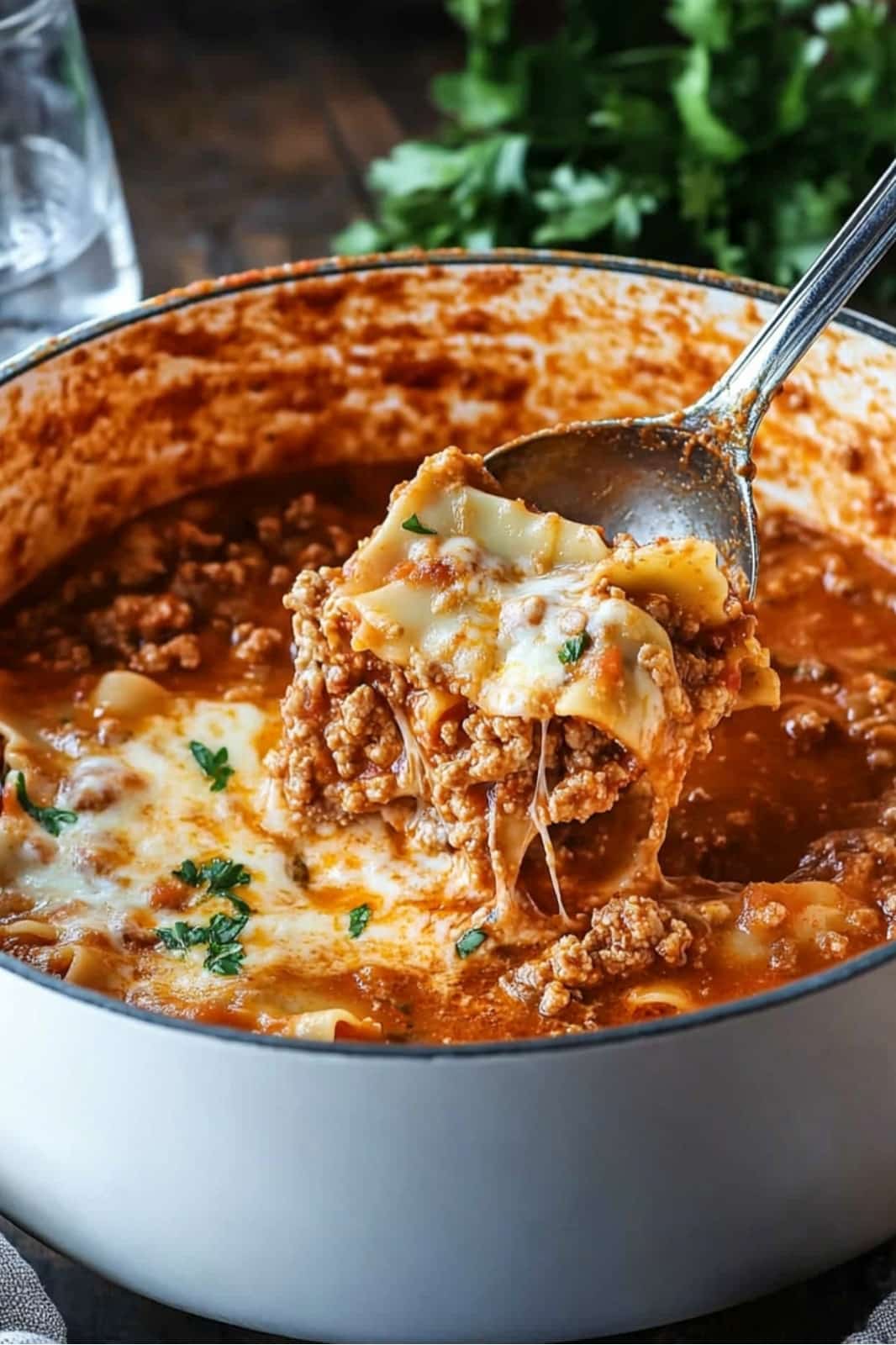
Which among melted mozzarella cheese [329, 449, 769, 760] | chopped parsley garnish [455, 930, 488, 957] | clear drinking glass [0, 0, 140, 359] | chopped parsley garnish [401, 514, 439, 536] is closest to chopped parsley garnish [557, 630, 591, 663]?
melted mozzarella cheese [329, 449, 769, 760]

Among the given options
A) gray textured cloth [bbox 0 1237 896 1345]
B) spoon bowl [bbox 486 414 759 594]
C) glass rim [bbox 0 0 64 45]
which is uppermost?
glass rim [bbox 0 0 64 45]

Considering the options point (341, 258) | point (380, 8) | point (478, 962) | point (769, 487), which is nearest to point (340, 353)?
point (341, 258)

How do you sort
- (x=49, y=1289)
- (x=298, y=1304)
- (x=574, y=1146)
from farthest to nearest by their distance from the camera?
(x=49, y=1289) < (x=298, y=1304) < (x=574, y=1146)

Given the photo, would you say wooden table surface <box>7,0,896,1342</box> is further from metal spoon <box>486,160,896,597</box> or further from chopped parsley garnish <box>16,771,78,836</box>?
chopped parsley garnish <box>16,771,78,836</box>

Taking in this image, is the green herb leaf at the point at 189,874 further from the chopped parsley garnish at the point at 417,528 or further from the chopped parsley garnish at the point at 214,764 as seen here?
the chopped parsley garnish at the point at 417,528

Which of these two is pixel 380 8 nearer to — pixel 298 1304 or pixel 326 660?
pixel 326 660

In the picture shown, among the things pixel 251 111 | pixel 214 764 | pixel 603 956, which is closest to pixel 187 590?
pixel 214 764
